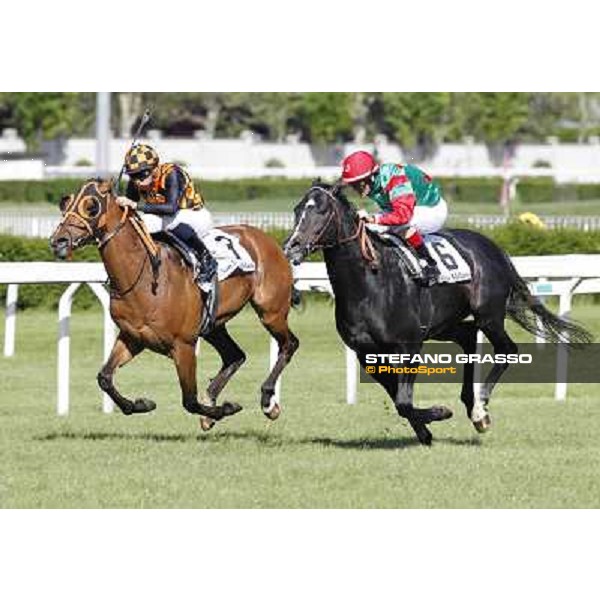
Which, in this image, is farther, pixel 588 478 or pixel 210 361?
pixel 210 361

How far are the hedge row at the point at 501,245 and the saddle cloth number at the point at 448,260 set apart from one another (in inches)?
346

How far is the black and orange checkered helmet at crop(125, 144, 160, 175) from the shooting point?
9734mm

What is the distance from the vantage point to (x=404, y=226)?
386 inches

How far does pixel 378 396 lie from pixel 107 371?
10.5ft

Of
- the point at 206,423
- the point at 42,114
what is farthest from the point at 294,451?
the point at 42,114

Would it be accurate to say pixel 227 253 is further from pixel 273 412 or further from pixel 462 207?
pixel 462 207

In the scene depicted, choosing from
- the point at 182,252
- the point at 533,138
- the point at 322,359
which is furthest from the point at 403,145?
the point at 182,252

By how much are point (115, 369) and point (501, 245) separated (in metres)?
9.93

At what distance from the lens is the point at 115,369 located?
32.0 feet

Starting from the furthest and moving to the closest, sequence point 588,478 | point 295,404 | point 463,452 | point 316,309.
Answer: point 316,309 < point 295,404 < point 463,452 < point 588,478

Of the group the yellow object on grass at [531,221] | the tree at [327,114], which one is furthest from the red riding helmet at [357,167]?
the tree at [327,114]

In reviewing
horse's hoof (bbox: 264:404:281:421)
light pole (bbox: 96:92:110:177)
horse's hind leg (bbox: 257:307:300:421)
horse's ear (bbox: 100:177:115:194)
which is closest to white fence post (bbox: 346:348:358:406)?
horse's hind leg (bbox: 257:307:300:421)

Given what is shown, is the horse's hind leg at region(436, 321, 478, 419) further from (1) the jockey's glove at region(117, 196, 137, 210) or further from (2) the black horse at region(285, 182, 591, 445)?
(1) the jockey's glove at region(117, 196, 137, 210)

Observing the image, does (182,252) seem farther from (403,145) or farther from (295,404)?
(403,145)
